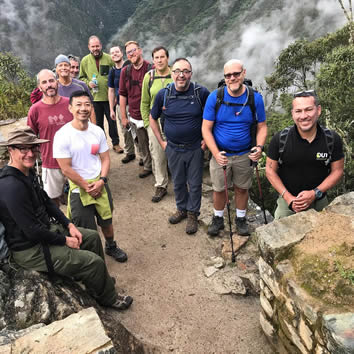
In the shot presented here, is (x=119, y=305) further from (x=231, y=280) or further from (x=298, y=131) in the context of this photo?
(x=298, y=131)

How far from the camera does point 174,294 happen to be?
4.20 m

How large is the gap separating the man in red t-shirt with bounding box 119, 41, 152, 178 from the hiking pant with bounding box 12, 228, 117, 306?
305cm

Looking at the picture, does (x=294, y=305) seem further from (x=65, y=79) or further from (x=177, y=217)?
(x=65, y=79)

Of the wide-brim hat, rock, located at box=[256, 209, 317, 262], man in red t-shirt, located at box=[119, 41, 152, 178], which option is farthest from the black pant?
rock, located at box=[256, 209, 317, 262]

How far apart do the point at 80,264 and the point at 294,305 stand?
207 centimetres

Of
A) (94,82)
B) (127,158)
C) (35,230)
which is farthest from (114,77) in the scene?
(35,230)

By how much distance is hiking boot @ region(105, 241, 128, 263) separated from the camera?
471 cm

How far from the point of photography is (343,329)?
2.26 metres

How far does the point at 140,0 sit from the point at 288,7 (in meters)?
51.4

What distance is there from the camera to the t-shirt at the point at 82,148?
383 cm

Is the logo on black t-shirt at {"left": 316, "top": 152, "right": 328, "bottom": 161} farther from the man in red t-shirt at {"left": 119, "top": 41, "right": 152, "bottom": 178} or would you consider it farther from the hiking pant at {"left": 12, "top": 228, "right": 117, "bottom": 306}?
the man in red t-shirt at {"left": 119, "top": 41, "right": 152, "bottom": 178}

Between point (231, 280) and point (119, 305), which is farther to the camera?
point (231, 280)

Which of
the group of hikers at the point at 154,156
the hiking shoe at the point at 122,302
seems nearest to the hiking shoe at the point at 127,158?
the group of hikers at the point at 154,156

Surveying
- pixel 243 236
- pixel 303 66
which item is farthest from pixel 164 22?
pixel 243 236
